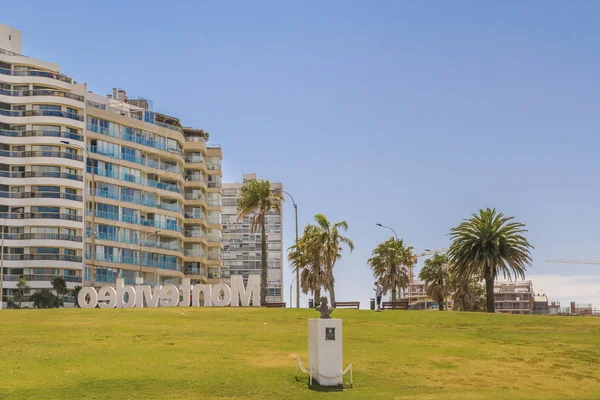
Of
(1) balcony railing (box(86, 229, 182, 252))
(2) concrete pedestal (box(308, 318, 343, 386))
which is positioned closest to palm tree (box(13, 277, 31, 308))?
(1) balcony railing (box(86, 229, 182, 252))

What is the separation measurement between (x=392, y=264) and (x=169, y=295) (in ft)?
155

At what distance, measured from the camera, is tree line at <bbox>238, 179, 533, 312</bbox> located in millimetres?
76812

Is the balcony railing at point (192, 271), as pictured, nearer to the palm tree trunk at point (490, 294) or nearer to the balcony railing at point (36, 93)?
the balcony railing at point (36, 93)

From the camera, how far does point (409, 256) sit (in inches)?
4584

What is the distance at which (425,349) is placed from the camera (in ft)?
121

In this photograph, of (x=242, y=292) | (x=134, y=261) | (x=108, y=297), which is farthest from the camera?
(x=134, y=261)

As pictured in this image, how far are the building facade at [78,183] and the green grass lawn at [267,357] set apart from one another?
207 ft

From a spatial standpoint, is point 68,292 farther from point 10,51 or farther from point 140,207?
point 10,51

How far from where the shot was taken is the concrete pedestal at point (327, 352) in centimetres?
2744

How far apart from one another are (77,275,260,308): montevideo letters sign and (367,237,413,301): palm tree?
42443mm

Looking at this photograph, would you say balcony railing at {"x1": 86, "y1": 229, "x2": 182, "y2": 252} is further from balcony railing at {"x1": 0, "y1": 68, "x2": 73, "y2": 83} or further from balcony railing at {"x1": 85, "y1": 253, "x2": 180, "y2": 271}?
balcony railing at {"x1": 0, "y1": 68, "x2": 73, "y2": 83}

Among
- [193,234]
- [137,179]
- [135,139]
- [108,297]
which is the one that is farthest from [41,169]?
[108,297]

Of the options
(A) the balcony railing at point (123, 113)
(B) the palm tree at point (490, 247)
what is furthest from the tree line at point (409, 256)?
(A) the balcony railing at point (123, 113)

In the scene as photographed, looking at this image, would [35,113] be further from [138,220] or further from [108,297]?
[108,297]
